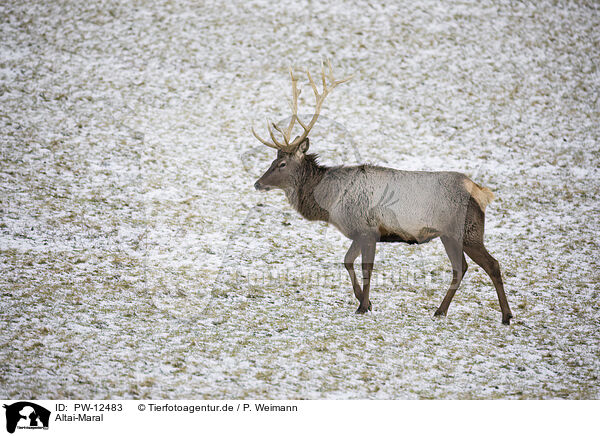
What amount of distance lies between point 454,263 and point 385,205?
1.30 meters

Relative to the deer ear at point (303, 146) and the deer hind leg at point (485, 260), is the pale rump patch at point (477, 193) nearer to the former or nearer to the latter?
the deer hind leg at point (485, 260)

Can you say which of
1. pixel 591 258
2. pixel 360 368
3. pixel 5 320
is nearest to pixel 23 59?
Answer: pixel 5 320

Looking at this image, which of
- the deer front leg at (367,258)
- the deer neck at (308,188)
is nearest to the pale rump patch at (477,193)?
the deer front leg at (367,258)

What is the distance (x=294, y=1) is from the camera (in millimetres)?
18438

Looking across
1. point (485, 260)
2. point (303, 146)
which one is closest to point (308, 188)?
point (303, 146)

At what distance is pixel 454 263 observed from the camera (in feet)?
25.4

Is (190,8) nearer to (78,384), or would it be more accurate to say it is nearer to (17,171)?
(17,171)

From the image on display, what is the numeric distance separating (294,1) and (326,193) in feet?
41.2

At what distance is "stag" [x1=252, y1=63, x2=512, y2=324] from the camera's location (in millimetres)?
7438

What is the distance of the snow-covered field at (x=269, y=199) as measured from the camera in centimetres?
671

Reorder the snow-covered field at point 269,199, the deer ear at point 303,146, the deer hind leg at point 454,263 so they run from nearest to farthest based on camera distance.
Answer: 1. the snow-covered field at point 269,199
2. the deer hind leg at point 454,263
3. the deer ear at point 303,146
